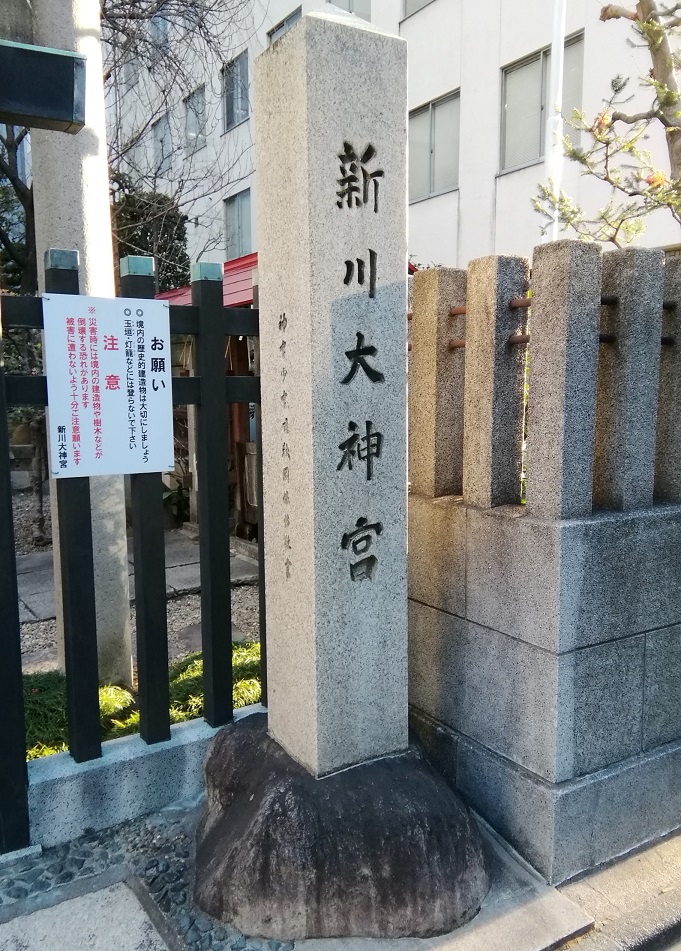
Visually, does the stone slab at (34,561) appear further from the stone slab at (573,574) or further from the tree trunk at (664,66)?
the tree trunk at (664,66)

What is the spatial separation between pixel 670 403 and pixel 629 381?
0.46 meters

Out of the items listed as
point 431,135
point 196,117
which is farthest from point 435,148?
point 196,117

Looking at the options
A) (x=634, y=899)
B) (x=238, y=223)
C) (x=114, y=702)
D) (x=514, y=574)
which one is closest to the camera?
(x=634, y=899)

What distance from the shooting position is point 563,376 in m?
2.79

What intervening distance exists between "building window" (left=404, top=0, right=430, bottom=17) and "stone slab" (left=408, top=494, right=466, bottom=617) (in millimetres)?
13235

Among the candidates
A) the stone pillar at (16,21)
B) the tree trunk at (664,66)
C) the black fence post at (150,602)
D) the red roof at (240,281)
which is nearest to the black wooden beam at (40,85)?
the black fence post at (150,602)

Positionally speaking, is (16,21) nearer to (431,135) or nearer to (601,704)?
(601,704)

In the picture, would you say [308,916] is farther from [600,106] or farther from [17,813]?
[600,106]

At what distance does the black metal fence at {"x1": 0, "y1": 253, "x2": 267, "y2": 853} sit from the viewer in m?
2.95

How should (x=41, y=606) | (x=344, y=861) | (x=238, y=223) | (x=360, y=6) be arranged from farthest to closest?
(x=238, y=223), (x=360, y=6), (x=41, y=606), (x=344, y=861)

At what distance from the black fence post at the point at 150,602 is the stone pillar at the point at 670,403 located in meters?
2.33

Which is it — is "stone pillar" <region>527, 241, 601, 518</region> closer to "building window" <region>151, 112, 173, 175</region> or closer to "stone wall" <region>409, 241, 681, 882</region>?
"stone wall" <region>409, 241, 681, 882</region>

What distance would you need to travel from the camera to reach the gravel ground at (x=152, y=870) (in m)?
2.61

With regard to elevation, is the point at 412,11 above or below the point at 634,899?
above
